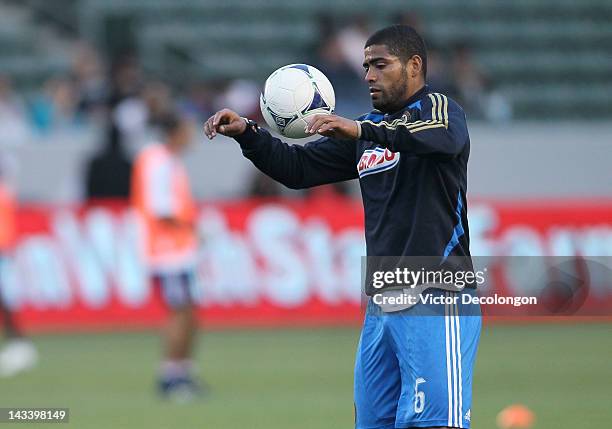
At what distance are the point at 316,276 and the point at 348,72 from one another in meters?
3.48

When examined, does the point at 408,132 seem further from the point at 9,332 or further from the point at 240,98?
the point at 240,98

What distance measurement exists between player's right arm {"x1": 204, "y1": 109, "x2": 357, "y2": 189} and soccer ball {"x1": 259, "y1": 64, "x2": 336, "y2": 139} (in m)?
0.11

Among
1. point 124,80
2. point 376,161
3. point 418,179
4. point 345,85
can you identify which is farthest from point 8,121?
point 418,179

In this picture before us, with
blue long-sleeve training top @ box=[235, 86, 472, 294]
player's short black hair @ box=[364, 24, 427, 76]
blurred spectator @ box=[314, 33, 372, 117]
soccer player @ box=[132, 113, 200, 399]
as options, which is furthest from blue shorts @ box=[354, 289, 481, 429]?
blurred spectator @ box=[314, 33, 372, 117]

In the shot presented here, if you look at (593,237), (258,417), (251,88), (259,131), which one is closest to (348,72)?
(251,88)

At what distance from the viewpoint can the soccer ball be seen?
6.44 meters

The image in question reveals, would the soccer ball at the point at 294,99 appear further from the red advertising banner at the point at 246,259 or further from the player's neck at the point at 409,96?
the red advertising banner at the point at 246,259

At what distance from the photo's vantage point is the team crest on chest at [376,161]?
620 cm

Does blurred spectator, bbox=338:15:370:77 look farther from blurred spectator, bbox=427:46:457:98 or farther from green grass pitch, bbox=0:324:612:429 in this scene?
green grass pitch, bbox=0:324:612:429

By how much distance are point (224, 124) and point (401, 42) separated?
94 centimetres

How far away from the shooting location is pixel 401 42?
20.4 feet

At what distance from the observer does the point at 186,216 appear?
1190cm

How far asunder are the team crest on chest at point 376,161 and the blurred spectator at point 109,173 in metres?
11.2

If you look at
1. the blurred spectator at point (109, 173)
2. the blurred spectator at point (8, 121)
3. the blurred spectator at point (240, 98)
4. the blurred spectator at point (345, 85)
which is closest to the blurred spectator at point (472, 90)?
the blurred spectator at point (345, 85)
